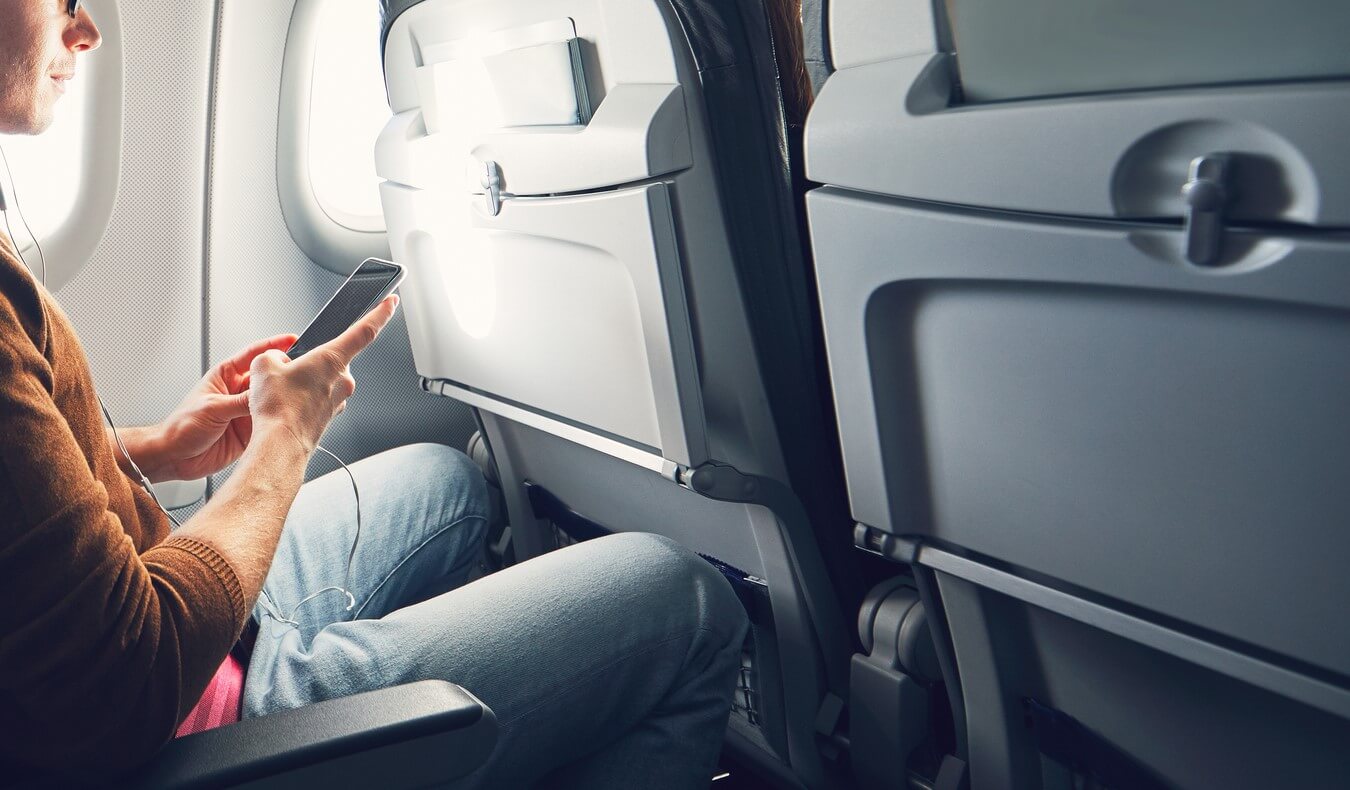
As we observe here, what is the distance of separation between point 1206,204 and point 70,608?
81 centimetres

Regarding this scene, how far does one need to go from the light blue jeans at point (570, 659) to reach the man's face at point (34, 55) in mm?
568

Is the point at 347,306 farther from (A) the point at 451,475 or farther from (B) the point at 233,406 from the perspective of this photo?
(A) the point at 451,475

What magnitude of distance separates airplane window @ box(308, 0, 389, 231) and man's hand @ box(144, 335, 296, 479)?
2.36 ft

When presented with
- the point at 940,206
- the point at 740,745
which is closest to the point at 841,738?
the point at 740,745

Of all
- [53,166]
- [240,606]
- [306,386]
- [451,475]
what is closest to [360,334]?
[306,386]

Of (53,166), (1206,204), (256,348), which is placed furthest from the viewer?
(53,166)

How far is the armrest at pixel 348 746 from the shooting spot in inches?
Result: 32.8

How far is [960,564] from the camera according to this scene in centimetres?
104

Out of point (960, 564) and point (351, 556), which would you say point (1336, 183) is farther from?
point (351, 556)

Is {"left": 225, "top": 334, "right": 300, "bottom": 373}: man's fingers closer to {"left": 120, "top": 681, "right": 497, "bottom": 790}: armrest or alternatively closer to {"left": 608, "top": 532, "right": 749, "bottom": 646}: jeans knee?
{"left": 608, "top": 532, "right": 749, "bottom": 646}: jeans knee

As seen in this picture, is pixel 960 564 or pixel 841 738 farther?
pixel 841 738

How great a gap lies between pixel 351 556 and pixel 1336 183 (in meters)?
1.22

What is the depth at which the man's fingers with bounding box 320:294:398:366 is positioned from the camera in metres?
1.23

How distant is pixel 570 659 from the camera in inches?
43.4
